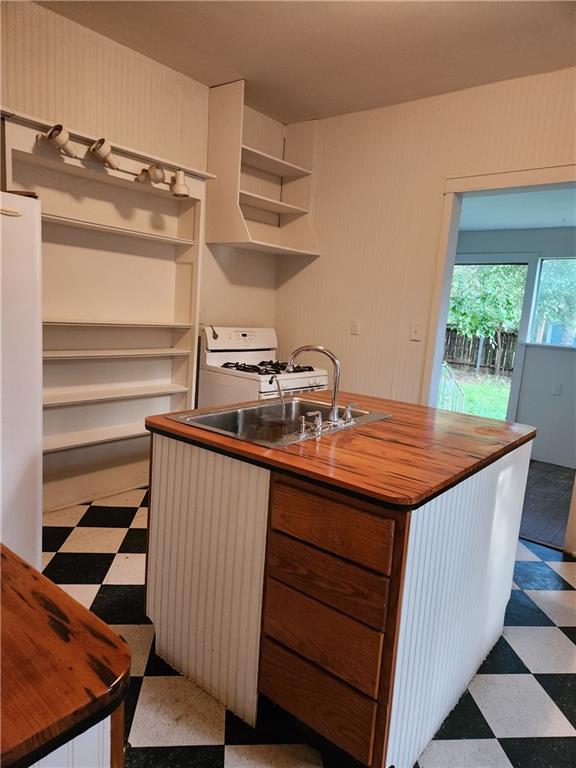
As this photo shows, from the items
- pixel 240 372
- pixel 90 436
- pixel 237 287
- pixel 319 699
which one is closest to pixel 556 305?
pixel 237 287

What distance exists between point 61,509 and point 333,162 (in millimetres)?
2814

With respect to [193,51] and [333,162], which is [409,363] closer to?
[333,162]

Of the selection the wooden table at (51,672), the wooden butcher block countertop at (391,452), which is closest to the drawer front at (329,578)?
the wooden butcher block countertop at (391,452)

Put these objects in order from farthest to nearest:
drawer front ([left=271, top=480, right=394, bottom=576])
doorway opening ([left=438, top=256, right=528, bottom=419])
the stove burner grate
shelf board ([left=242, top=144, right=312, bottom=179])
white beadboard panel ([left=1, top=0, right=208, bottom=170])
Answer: doorway opening ([left=438, top=256, right=528, bottom=419])
shelf board ([left=242, top=144, right=312, bottom=179])
the stove burner grate
white beadboard panel ([left=1, top=0, right=208, bottom=170])
drawer front ([left=271, top=480, right=394, bottom=576])

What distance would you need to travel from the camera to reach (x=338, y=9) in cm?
218

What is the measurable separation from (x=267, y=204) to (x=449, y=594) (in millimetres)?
2799

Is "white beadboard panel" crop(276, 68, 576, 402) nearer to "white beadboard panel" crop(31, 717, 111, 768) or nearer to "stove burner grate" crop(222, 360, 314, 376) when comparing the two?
"stove burner grate" crop(222, 360, 314, 376)

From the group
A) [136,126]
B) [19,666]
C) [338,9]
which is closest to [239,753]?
[19,666]

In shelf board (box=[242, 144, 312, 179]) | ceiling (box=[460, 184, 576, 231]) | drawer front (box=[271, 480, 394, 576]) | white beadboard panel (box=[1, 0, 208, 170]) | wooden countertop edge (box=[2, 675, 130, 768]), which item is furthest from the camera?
ceiling (box=[460, 184, 576, 231])

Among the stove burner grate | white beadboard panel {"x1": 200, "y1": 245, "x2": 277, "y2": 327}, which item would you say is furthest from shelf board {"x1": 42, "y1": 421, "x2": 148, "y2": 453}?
white beadboard panel {"x1": 200, "y1": 245, "x2": 277, "y2": 327}

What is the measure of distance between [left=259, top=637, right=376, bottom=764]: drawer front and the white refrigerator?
1.17 metres

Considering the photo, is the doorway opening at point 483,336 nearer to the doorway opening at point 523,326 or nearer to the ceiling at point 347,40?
the doorway opening at point 523,326

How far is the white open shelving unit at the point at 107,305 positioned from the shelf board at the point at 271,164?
429mm

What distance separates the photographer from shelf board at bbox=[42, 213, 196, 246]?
97.3 inches
